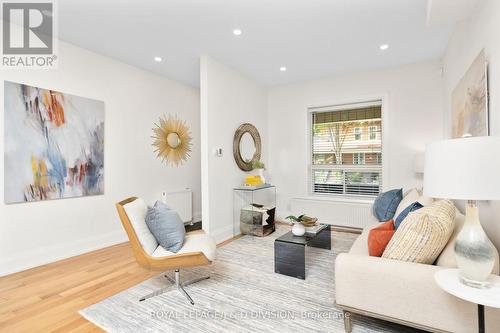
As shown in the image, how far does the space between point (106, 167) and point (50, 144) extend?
0.73m

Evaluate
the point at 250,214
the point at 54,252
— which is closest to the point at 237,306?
the point at 250,214

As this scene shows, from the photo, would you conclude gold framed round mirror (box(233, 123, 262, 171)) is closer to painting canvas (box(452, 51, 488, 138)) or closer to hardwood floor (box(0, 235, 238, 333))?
hardwood floor (box(0, 235, 238, 333))

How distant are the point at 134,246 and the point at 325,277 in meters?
1.88

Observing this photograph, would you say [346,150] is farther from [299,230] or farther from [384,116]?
[299,230]

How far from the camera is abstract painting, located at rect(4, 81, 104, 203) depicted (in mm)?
2748

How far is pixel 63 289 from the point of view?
240 cm

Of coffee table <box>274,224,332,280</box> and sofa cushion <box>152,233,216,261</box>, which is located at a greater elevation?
sofa cushion <box>152,233,216,261</box>

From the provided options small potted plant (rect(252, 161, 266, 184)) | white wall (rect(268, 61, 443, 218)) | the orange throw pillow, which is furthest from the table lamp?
small potted plant (rect(252, 161, 266, 184))

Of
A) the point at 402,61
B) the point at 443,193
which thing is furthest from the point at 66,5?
the point at 402,61

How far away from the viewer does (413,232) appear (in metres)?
1.59

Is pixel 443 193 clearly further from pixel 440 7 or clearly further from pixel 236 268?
pixel 236 268

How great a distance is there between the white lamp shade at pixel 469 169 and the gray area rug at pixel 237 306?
3.98 ft

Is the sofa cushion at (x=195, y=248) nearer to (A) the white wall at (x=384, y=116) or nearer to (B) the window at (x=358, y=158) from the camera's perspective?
(A) the white wall at (x=384, y=116)

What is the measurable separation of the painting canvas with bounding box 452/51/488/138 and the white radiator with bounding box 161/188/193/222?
13.1 feet
